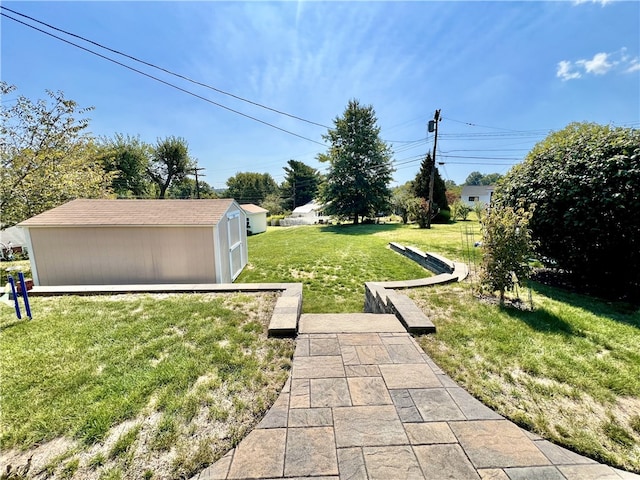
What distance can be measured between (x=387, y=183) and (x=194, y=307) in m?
22.2

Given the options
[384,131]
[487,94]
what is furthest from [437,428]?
[384,131]

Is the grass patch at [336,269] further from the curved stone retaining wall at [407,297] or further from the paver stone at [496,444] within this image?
the paver stone at [496,444]

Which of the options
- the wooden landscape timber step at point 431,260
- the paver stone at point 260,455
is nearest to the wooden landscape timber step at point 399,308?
the paver stone at point 260,455

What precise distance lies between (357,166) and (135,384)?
22975mm

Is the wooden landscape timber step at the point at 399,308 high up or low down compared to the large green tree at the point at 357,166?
down

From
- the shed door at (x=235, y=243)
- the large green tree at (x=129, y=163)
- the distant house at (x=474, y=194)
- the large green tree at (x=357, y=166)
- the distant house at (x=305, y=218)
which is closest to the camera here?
the shed door at (x=235, y=243)

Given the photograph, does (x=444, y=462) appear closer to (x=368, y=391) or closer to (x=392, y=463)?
(x=392, y=463)

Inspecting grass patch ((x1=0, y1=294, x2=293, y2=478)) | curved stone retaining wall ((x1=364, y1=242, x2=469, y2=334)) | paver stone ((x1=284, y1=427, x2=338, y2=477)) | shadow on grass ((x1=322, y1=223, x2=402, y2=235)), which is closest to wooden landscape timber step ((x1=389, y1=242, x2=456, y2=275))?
curved stone retaining wall ((x1=364, y1=242, x2=469, y2=334))

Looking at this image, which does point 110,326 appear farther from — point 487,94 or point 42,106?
point 487,94

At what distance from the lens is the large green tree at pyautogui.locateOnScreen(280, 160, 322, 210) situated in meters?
46.4

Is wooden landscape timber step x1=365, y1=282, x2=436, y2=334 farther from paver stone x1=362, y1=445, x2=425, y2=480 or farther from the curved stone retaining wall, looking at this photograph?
paver stone x1=362, y1=445, x2=425, y2=480

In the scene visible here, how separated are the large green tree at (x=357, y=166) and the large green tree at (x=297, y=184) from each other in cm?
2245

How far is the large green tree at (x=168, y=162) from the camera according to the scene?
2956 centimetres

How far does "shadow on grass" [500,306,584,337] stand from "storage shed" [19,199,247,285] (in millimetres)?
6607
